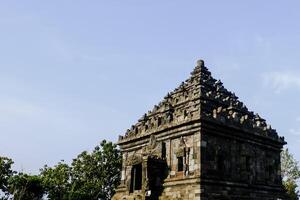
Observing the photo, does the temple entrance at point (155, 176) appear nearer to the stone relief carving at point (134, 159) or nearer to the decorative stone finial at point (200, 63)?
the stone relief carving at point (134, 159)

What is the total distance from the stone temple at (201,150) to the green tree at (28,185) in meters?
14.3

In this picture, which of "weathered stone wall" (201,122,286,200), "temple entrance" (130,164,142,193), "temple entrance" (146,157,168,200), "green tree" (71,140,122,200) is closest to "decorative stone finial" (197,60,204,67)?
"weathered stone wall" (201,122,286,200)

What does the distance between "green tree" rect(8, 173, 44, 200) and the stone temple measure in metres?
14.3

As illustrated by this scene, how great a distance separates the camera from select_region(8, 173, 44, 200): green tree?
39.8 m

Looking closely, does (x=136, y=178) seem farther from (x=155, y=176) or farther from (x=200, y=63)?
(x=200, y=63)

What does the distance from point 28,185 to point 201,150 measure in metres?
23.1

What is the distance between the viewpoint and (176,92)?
100 ft

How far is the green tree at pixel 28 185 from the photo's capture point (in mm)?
39750

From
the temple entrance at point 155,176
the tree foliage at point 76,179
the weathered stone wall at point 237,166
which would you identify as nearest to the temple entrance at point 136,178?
the temple entrance at point 155,176

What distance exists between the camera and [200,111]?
24.6 meters

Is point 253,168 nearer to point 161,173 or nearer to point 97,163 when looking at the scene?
point 161,173

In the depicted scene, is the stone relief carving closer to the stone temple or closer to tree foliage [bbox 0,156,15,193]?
the stone temple

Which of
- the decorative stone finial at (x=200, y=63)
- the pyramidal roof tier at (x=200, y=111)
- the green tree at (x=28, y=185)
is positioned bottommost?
Result: the green tree at (x=28, y=185)

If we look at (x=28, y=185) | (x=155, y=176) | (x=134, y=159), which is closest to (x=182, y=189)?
(x=155, y=176)
